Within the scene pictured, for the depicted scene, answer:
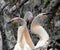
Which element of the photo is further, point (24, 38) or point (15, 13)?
point (15, 13)

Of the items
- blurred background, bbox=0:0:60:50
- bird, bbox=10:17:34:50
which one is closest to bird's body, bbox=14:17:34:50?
bird, bbox=10:17:34:50

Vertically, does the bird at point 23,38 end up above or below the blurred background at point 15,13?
above

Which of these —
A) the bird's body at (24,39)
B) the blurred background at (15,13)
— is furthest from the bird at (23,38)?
the blurred background at (15,13)

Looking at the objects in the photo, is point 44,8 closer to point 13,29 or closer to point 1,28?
point 13,29

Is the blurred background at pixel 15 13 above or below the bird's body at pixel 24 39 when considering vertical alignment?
below

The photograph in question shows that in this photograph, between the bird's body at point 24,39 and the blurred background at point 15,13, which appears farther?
the blurred background at point 15,13

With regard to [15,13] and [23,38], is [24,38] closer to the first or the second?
[23,38]

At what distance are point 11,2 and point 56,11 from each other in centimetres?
237

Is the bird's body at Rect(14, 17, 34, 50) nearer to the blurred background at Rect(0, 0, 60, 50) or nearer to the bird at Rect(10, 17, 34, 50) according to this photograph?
the bird at Rect(10, 17, 34, 50)

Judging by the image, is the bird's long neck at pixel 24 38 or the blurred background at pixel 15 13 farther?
the blurred background at pixel 15 13

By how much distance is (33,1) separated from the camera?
14.2 feet

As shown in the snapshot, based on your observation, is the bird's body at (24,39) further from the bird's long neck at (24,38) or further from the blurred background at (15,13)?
the blurred background at (15,13)

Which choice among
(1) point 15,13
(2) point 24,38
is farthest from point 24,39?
(1) point 15,13

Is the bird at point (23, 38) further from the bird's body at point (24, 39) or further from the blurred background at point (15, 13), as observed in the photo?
the blurred background at point (15, 13)
